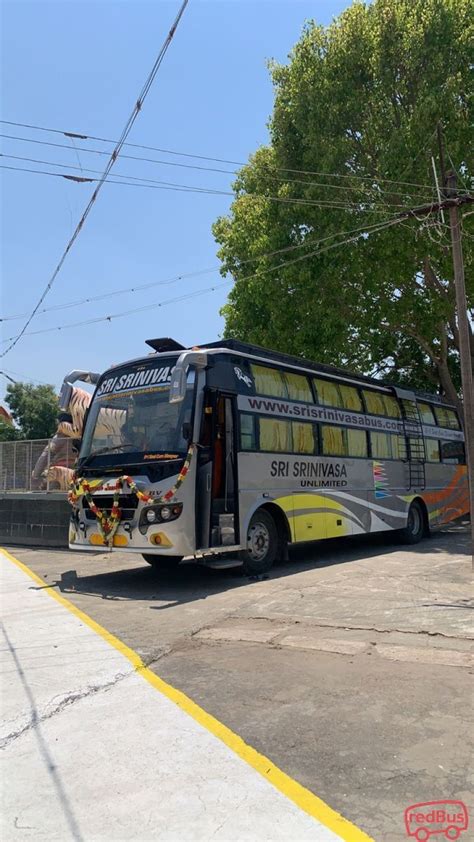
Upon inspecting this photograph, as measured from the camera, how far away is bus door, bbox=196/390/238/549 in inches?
357

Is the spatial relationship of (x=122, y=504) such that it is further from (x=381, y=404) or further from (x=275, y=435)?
(x=381, y=404)

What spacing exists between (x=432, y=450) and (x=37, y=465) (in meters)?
10.7

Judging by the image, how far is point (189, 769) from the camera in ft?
11.8

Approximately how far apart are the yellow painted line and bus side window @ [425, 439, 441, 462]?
480 inches

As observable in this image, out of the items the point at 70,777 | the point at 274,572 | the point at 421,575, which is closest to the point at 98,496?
the point at 274,572

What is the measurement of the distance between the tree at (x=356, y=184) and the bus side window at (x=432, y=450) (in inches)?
144

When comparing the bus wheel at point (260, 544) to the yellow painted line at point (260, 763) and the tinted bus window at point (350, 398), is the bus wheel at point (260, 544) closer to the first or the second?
the tinted bus window at point (350, 398)

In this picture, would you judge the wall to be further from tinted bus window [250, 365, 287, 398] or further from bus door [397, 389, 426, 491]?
bus door [397, 389, 426, 491]

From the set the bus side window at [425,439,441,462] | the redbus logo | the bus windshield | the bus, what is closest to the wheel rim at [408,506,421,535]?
the bus side window at [425,439,441,462]

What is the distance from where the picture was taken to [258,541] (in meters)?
10.3

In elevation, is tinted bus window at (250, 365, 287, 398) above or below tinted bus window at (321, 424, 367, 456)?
above

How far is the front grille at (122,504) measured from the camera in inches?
357

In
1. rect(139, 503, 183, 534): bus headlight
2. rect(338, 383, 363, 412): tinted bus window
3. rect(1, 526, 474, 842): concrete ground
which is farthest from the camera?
rect(338, 383, 363, 412): tinted bus window

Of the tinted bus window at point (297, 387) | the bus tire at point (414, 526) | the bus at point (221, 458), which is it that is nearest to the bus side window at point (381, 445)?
the bus at point (221, 458)
